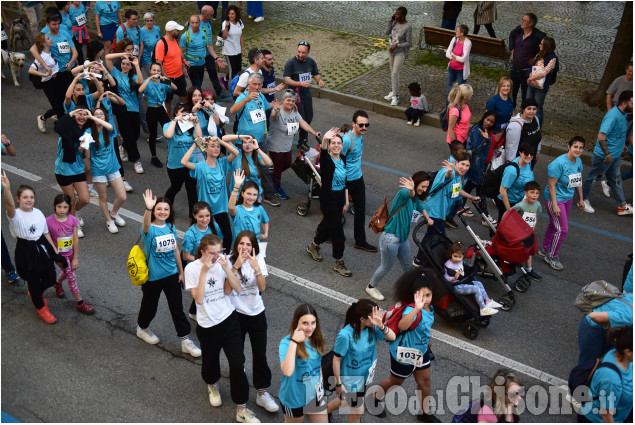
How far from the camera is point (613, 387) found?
576 centimetres

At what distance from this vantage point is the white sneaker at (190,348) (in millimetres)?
7414

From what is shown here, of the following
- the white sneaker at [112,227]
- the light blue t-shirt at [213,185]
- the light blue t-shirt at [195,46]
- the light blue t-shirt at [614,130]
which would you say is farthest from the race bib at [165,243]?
the light blue t-shirt at [195,46]

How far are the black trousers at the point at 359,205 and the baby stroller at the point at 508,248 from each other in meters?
1.37

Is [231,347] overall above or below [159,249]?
below

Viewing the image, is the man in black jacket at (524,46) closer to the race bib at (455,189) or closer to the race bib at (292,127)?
the race bib at (455,189)

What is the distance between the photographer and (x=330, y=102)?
1445 cm

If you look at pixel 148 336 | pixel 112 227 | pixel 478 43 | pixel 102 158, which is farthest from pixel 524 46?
pixel 148 336

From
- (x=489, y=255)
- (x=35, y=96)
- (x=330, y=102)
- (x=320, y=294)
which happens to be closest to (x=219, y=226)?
(x=320, y=294)

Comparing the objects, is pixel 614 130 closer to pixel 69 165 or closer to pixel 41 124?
pixel 69 165

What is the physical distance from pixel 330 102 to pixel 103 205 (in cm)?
610

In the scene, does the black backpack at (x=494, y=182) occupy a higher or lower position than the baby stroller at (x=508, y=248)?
higher

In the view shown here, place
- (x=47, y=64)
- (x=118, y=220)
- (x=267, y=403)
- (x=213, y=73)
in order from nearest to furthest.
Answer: (x=267, y=403) → (x=118, y=220) → (x=47, y=64) → (x=213, y=73)

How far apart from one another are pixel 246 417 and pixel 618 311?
3540 mm

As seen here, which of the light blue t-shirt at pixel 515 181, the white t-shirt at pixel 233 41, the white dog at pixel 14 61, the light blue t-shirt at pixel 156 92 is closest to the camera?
the light blue t-shirt at pixel 515 181
